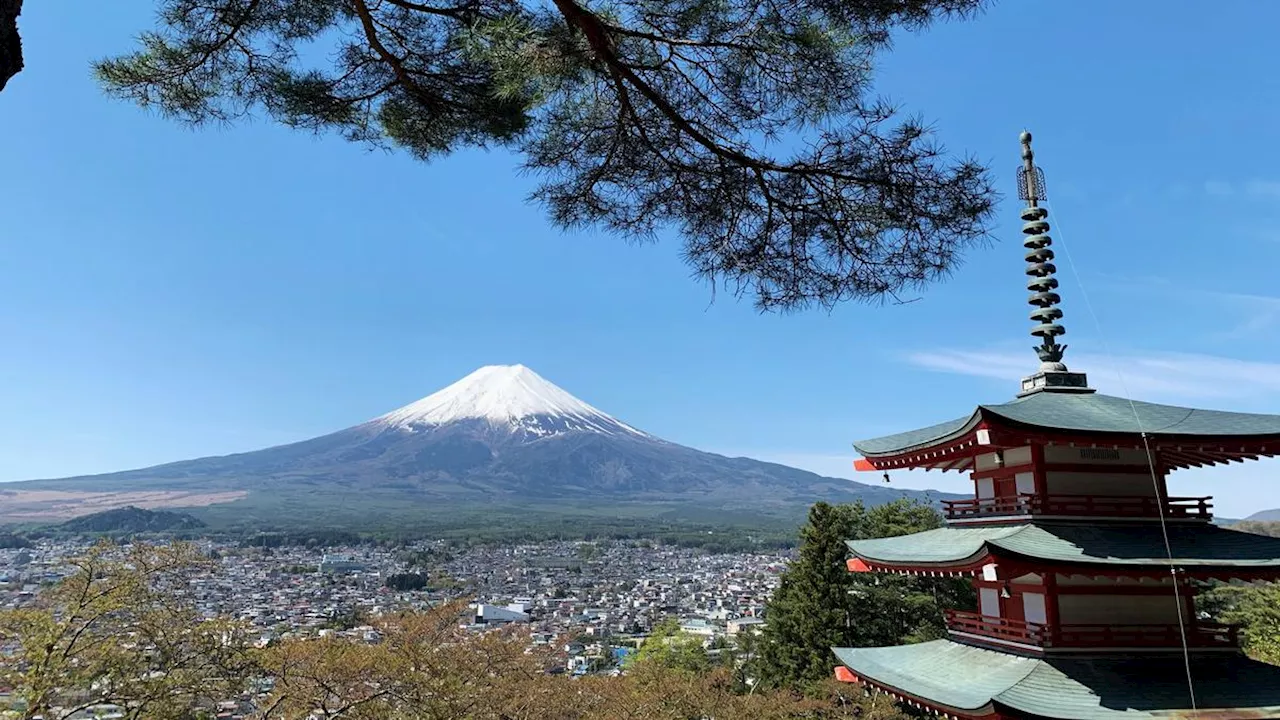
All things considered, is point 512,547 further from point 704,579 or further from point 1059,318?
point 1059,318

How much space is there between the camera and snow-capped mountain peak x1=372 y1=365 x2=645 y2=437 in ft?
433

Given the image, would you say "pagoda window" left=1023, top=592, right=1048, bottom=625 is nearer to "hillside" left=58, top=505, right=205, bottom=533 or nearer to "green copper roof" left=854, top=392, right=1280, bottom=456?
"green copper roof" left=854, top=392, right=1280, bottom=456

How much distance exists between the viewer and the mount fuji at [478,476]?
3605 inches

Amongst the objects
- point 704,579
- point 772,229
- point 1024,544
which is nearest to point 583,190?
point 772,229

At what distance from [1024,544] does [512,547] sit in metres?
65.7

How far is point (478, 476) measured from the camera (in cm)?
11275

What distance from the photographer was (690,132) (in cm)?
329

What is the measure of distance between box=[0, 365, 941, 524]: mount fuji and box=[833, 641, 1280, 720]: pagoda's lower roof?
259 feet

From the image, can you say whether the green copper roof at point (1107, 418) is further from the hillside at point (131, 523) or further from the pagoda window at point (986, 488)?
the hillside at point (131, 523)

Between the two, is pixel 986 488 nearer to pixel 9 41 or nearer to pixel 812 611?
pixel 9 41

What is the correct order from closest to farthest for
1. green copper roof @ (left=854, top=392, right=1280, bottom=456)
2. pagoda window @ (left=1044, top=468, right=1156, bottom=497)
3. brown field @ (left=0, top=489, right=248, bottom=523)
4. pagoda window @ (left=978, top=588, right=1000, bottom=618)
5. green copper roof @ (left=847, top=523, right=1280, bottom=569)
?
green copper roof @ (left=847, top=523, right=1280, bottom=569) → green copper roof @ (left=854, top=392, right=1280, bottom=456) → pagoda window @ (left=1044, top=468, right=1156, bottom=497) → pagoda window @ (left=978, top=588, right=1000, bottom=618) → brown field @ (left=0, top=489, right=248, bottom=523)

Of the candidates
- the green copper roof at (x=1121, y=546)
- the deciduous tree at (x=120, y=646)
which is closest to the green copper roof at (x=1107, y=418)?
the green copper roof at (x=1121, y=546)

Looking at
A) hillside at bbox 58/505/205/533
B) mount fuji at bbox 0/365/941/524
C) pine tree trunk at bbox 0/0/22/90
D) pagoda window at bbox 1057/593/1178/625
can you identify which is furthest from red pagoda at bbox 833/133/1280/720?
mount fuji at bbox 0/365/941/524

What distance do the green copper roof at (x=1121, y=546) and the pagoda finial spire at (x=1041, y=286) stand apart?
4.38 feet
